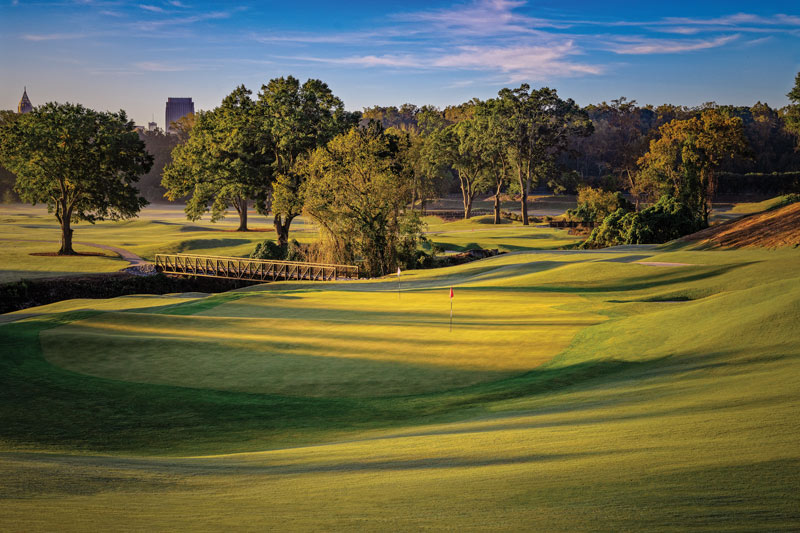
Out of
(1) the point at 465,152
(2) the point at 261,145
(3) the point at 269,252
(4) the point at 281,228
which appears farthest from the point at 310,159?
(1) the point at 465,152

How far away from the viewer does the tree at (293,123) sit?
5800 cm

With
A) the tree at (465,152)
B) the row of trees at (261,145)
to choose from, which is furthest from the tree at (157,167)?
the row of trees at (261,145)

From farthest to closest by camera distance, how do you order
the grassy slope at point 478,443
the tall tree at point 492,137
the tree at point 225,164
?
the tall tree at point 492,137, the tree at point 225,164, the grassy slope at point 478,443

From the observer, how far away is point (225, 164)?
59250 mm

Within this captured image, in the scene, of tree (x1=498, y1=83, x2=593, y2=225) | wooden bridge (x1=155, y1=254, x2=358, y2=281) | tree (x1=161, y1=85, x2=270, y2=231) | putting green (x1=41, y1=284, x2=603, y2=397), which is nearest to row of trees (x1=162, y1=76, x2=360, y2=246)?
tree (x1=161, y1=85, x2=270, y2=231)

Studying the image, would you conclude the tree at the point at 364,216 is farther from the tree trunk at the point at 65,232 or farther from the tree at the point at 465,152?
the tree at the point at 465,152

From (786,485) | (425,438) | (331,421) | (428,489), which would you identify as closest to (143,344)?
(331,421)

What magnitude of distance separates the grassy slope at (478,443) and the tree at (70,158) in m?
42.5

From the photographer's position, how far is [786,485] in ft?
18.0

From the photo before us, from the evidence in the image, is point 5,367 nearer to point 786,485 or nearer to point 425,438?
point 425,438

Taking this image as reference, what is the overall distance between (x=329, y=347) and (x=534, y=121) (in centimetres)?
7427

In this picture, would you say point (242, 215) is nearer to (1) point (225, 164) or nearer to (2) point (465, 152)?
(1) point (225, 164)

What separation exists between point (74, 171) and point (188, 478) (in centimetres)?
5640

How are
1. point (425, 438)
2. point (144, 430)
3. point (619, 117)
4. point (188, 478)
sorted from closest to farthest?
point (188, 478), point (425, 438), point (144, 430), point (619, 117)
